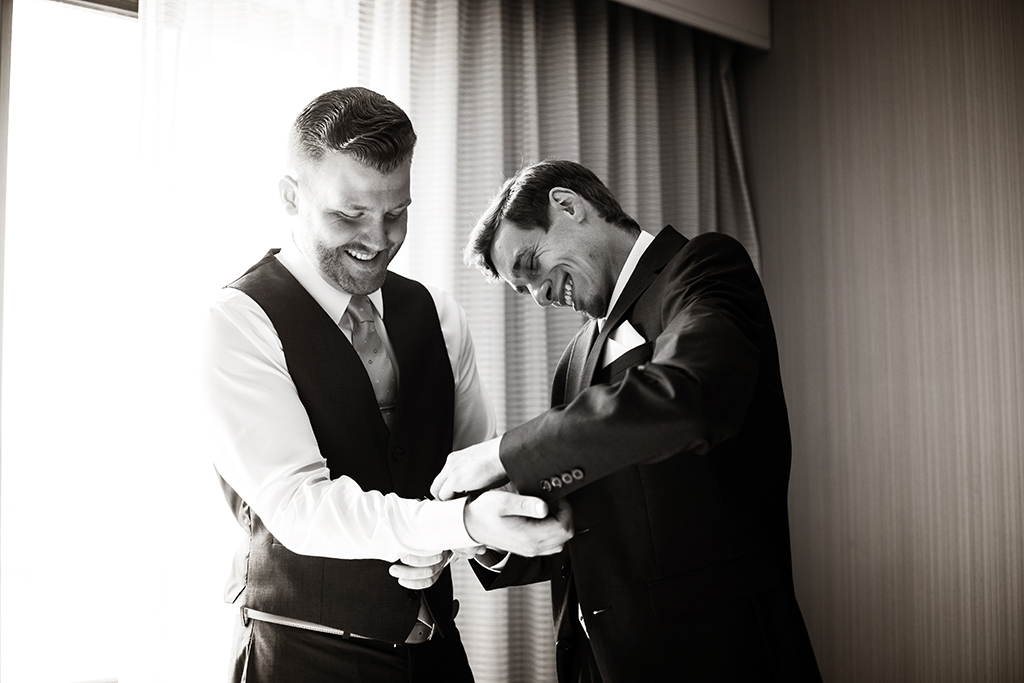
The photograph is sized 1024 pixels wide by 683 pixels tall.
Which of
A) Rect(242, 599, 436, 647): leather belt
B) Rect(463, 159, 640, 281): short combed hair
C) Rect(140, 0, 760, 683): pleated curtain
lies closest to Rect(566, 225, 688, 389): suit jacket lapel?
Rect(463, 159, 640, 281): short combed hair

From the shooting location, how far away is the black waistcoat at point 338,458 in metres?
1.47

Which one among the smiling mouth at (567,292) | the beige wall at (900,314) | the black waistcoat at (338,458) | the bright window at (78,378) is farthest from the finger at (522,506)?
the beige wall at (900,314)

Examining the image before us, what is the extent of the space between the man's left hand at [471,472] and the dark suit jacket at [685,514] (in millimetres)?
53

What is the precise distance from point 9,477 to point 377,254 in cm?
133

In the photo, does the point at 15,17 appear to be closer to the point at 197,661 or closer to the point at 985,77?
the point at 197,661

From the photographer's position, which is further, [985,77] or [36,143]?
[985,77]

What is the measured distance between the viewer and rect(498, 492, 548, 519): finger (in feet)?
4.41

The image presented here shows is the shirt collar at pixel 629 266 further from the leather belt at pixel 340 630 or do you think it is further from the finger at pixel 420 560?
the leather belt at pixel 340 630

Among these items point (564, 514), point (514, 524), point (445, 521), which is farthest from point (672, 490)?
point (445, 521)

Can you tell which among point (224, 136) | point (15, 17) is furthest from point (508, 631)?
point (15, 17)

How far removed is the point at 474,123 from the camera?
9.10 feet

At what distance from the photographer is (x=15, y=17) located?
7.20ft

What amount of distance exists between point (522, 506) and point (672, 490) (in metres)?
0.31

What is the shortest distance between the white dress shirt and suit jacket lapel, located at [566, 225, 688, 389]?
41 centimetres
